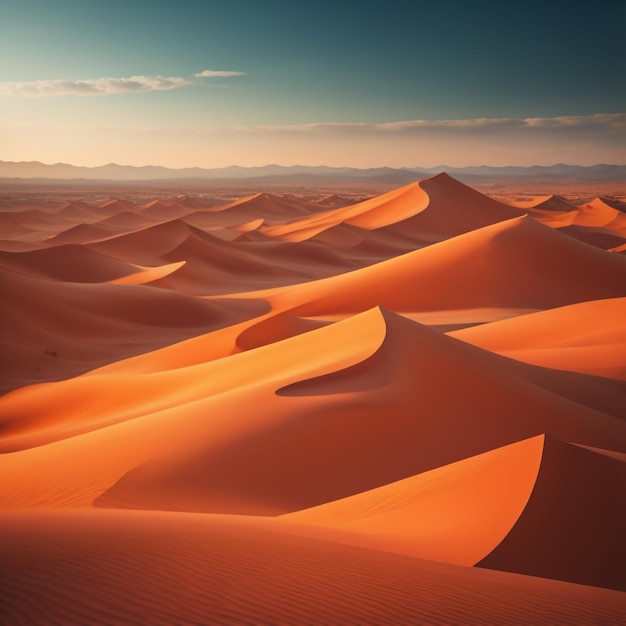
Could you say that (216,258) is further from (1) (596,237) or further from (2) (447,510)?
(2) (447,510)

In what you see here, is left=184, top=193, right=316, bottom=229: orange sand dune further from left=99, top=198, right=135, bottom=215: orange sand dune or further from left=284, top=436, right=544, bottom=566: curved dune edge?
left=284, top=436, right=544, bottom=566: curved dune edge

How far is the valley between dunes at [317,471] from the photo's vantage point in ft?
13.1

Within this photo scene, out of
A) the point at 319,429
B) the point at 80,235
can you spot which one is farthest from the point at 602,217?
the point at 319,429

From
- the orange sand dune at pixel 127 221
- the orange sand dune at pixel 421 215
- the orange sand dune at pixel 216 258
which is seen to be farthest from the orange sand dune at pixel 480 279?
the orange sand dune at pixel 127 221

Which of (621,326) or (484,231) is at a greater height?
(484,231)

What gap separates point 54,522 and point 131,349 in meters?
18.4

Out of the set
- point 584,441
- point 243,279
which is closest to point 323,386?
point 584,441

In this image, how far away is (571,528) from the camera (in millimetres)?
5594

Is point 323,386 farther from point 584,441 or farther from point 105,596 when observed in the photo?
point 105,596

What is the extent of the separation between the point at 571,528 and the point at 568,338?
13437 millimetres

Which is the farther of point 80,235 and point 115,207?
point 115,207

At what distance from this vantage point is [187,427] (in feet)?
31.2

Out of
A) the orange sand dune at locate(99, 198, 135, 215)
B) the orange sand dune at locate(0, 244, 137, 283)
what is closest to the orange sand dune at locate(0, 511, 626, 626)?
the orange sand dune at locate(0, 244, 137, 283)

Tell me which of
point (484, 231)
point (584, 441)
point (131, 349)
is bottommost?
point (131, 349)
